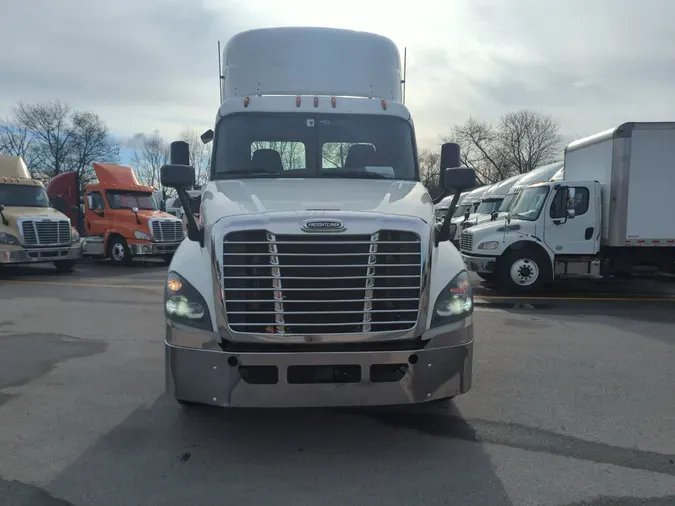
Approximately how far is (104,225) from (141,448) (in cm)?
1409

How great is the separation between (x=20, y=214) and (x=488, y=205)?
16.4 m

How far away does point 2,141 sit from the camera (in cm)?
5262

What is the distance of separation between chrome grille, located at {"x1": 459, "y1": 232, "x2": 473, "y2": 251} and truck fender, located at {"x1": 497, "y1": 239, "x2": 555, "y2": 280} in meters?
0.72

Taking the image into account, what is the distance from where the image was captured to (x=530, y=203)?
11.1 metres

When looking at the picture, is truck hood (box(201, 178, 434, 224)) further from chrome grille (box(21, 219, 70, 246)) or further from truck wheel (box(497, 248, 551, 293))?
chrome grille (box(21, 219, 70, 246))

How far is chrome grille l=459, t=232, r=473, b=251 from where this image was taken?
36.8ft

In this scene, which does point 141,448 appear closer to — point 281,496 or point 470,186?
point 281,496

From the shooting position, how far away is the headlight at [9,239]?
13.0 m

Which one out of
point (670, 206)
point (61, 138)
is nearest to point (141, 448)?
point (670, 206)

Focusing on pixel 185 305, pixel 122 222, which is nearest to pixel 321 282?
pixel 185 305

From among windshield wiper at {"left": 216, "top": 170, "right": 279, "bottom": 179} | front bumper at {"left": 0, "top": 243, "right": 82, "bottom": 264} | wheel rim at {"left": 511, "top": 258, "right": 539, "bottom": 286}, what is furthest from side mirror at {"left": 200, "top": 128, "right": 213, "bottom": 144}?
front bumper at {"left": 0, "top": 243, "right": 82, "bottom": 264}

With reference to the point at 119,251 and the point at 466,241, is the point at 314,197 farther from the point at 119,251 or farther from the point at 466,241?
the point at 119,251

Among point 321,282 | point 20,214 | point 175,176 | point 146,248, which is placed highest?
point 175,176

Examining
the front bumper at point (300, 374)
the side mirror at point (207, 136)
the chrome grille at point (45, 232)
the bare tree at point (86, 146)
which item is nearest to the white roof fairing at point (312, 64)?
the side mirror at point (207, 136)
